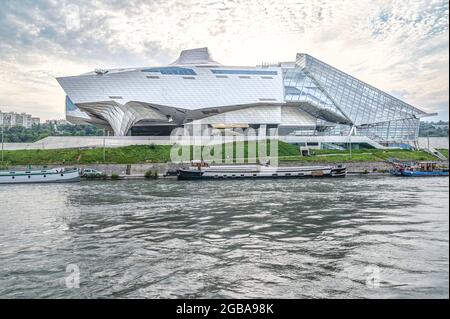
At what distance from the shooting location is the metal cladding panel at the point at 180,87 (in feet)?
179

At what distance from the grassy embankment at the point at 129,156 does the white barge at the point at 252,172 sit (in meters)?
7.17

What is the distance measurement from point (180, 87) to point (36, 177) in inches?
1176

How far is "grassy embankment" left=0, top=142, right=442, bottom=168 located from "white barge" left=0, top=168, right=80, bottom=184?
6.89 meters

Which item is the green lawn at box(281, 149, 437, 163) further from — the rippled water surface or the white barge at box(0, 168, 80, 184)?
the rippled water surface

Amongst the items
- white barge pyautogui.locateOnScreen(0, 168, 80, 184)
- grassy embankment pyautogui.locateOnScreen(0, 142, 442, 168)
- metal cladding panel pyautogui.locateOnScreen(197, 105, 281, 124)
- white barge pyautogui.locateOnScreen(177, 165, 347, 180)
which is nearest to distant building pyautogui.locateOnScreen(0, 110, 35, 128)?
grassy embankment pyautogui.locateOnScreen(0, 142, 442, 168)

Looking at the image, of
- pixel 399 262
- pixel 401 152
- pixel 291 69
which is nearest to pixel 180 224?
pixel 399 262

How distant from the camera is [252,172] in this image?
37.7 meters

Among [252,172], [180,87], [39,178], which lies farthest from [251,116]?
[39,178]

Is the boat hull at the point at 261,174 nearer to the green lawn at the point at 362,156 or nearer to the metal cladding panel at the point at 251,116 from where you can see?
the green lawn at the point at 362,156

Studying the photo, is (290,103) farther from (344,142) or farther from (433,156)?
(433,156)

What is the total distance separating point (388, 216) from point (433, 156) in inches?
1872

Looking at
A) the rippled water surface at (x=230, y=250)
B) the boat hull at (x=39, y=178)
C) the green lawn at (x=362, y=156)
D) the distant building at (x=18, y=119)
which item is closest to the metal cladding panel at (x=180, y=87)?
the green lawn at (x=362, y=156)

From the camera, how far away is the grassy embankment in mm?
43156
